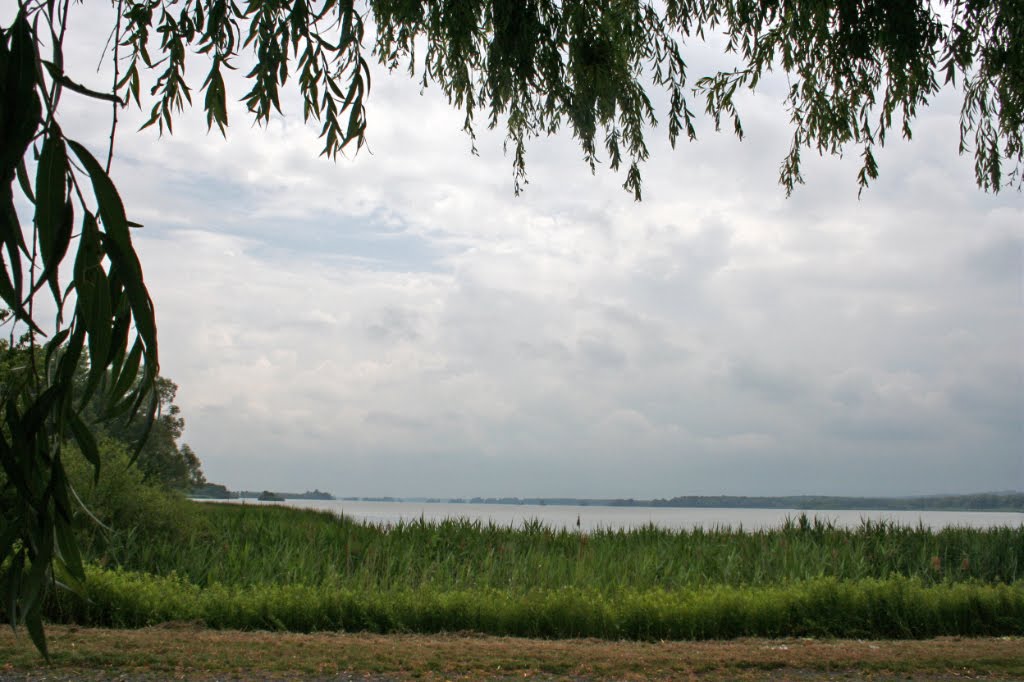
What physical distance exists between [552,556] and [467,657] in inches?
207

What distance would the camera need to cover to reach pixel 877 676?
17.3 feet

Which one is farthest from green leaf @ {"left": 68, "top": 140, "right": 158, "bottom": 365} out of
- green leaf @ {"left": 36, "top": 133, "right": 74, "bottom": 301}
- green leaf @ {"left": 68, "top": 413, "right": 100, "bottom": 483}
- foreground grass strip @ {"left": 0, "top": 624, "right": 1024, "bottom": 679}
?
foreground grass strip @ {"left": 0, "top": 624, "right": 1024, "bottom": 679}

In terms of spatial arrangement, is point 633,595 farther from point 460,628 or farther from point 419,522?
point 419,522

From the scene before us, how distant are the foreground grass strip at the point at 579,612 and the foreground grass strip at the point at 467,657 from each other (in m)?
0.56

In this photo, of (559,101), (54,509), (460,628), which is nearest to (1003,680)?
(460,628)

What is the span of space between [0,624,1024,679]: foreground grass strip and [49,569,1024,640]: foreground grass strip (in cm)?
56

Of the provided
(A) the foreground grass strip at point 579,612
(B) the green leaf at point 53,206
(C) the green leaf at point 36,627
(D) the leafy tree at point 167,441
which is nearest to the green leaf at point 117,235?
(B) the green leaf at point 53,206

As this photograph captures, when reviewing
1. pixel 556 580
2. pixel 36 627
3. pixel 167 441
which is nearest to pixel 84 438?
pixel 36 627

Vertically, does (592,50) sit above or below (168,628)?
above

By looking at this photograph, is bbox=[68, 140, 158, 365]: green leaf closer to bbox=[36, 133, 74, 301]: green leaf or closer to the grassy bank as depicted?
bbox=[36, 133, 74, 301]: green leaf

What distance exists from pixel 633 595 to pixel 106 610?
14.7 ft

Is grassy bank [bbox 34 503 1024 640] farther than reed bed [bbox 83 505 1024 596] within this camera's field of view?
No

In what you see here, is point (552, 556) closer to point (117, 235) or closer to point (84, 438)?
point (84, 438)

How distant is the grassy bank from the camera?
7.08 m
